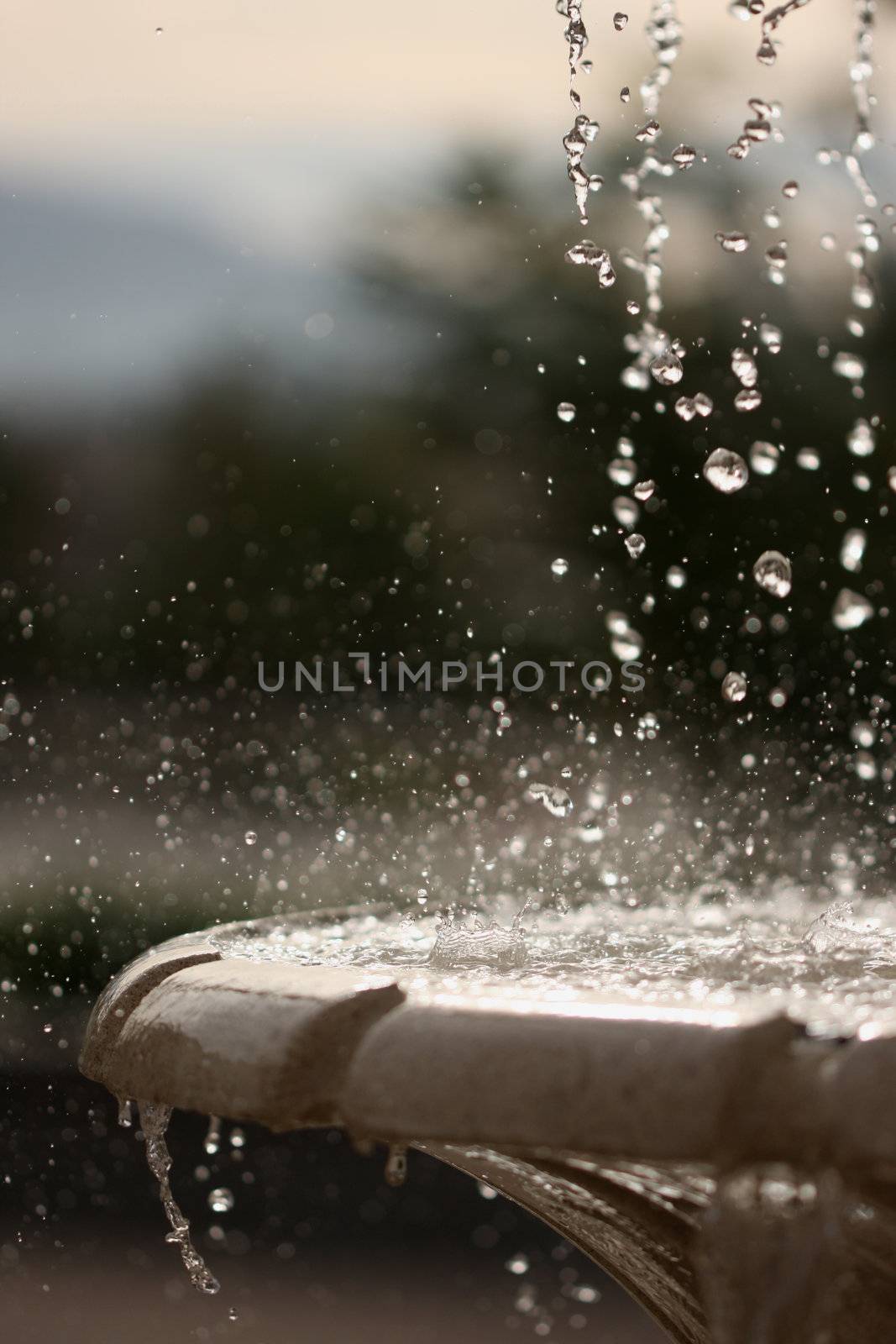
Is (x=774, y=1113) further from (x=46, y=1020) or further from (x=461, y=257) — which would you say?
(x=461, y=257)

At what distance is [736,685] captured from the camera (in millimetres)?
9195

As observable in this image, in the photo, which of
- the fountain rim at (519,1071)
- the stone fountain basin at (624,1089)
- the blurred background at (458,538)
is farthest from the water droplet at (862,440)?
the fountain rim at (519,1071)

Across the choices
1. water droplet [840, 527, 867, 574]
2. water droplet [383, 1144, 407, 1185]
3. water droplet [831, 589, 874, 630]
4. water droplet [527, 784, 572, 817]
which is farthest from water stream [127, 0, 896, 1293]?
water droplet [840, 527, 867, 574]

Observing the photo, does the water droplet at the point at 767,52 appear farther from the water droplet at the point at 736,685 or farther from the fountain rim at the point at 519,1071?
the water droplet at the point at 736,685

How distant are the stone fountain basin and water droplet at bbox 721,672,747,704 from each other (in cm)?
789

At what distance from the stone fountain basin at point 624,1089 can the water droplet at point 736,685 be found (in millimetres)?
7886

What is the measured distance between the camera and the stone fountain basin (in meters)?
0.94

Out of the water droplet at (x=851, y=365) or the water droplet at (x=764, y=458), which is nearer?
the water droplet at (x=764, y=458)

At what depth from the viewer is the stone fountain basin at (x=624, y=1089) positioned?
37.1 inches

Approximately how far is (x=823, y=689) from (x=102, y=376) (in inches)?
228

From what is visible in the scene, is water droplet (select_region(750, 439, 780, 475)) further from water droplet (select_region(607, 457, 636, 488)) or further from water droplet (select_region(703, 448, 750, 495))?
water droplet (select_region(703, 448, 750, 495))

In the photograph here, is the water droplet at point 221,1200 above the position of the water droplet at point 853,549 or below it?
below

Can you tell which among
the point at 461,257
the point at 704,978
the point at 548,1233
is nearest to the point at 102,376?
the point at 461,257

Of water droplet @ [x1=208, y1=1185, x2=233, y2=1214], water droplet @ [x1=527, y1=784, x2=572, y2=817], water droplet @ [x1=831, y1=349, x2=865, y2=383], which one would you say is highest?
water droplet @ [x1=831, y1=349, x2=865, y2=383]
